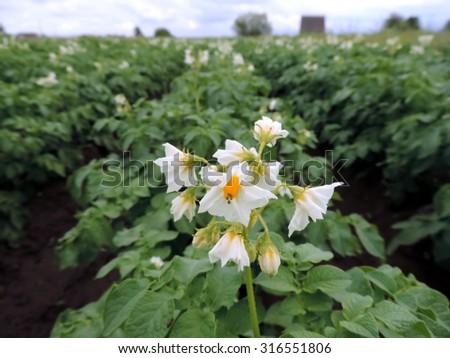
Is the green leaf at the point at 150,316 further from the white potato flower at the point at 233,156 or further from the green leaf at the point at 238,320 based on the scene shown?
the white potato flower at the point at 233,156

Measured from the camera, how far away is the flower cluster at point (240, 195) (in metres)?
0.91

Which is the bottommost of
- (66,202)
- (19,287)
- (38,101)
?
(19,287)

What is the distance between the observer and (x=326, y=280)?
1.27 m

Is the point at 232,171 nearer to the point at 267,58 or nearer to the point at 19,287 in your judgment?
the point at 19,287

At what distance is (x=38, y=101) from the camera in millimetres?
3570

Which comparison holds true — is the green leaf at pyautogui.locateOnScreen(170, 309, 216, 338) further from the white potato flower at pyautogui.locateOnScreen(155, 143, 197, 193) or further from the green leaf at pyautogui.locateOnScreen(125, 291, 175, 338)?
the white potato flower at pyautogui.locateOnScreen(155, 143, 197, 193)

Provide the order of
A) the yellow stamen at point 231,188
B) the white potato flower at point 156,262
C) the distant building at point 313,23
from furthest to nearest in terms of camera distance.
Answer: the distant building at point 313,23 < the white potato flower at point 156,262 < the yellow stamen at point 231,188

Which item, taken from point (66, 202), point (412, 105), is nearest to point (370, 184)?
point (412, 105)

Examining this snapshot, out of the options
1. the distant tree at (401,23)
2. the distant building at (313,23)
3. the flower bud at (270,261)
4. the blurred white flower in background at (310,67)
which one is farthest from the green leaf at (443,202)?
the distant building at (313,23)

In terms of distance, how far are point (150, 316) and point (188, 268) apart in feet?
0.67

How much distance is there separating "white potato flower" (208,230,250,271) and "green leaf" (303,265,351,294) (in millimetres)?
405

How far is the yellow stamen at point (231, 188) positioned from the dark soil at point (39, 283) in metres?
2.33

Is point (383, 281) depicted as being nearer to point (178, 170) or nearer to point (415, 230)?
point (178, 170)

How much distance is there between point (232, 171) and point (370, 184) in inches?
150
